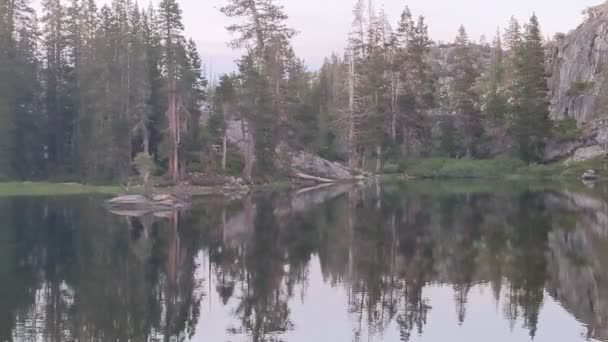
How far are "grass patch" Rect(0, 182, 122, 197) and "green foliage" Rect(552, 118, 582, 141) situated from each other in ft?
152

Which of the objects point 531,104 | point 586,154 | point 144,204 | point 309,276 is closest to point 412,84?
point 531,104

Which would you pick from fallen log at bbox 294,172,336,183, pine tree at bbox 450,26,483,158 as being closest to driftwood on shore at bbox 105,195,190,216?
fallen log at bbox 294,172,336,183

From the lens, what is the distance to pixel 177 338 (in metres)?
13.8

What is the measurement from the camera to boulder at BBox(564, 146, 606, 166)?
227 feet

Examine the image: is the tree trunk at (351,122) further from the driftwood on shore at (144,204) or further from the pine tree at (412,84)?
the driftwood on shore at (144,204)

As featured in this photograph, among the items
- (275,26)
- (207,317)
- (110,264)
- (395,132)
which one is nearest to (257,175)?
(275,26)

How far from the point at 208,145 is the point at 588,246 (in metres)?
39.2

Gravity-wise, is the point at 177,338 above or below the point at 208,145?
below

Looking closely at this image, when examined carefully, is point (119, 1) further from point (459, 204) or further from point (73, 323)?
point (73, 323)

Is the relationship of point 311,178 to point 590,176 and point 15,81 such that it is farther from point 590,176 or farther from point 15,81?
point 15,81

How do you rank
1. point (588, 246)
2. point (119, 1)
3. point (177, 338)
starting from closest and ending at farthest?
point (177, 338), point (588, 246), point (119, 1)

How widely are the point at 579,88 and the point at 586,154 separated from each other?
44.0ft

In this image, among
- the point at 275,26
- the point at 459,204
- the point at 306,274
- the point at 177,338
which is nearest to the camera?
the point at 177,338

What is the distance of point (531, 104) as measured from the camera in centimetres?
7319
